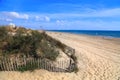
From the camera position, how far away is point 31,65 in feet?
39.0

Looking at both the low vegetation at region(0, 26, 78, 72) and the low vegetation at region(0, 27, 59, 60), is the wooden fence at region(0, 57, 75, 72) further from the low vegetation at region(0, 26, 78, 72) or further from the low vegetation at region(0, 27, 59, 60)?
Result: the low vegetation at region(0, 27, 59, 60)

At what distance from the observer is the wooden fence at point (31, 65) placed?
11.7m

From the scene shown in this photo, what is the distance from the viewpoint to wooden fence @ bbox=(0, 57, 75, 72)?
11.7 meters

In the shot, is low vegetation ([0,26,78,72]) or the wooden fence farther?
low vegetation ([0,26,78,72])

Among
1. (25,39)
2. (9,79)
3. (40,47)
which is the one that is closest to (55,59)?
(40,47)

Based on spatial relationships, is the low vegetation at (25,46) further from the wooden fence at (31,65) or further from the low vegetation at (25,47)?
the wooden fence at (31,65)

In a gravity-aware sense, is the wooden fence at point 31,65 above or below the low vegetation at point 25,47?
below

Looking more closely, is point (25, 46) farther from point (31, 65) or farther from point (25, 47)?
point (31, 65)

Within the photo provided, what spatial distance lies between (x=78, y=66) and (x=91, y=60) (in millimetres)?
2153

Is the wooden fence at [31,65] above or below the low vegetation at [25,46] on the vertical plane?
below

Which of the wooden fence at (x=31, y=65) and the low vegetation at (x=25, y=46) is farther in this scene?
the low vegetation at (x=25, y=46)

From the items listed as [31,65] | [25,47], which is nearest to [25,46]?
[25,47]

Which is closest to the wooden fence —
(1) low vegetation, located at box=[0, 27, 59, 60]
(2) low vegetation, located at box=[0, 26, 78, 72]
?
(2) low vegetation, located at box=[0, 26, 78, 72]

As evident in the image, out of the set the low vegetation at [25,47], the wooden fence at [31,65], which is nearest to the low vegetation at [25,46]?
the low vegetation at [25,47]
